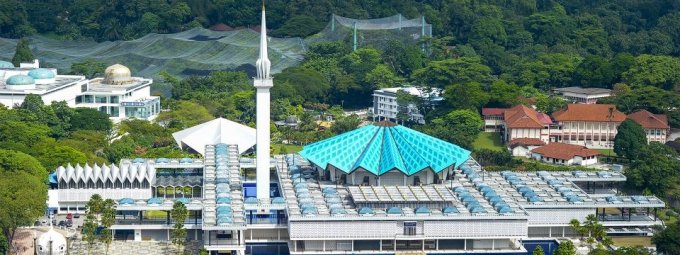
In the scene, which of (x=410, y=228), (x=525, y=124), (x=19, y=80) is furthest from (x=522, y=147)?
(x=19, y=80)

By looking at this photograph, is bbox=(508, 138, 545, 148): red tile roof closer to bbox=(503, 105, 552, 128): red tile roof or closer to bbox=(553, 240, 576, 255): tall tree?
bbox=(503, 105, 552, 128): red tile roof

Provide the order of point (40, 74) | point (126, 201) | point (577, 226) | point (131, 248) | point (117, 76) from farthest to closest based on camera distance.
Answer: point (117, 76), point (40, 74), point (126, 201), point (577, 226), point (131, 248)

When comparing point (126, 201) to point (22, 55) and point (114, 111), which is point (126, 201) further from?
point (22, 55)

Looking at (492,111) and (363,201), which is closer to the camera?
(363,201)

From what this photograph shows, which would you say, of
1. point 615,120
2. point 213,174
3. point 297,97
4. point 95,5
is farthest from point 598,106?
point 95,5

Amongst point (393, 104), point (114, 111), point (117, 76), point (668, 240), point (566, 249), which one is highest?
point (117, 76)

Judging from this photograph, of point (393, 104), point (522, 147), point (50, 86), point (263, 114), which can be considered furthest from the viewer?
point (393, 104)

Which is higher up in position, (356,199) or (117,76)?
(117,76)
